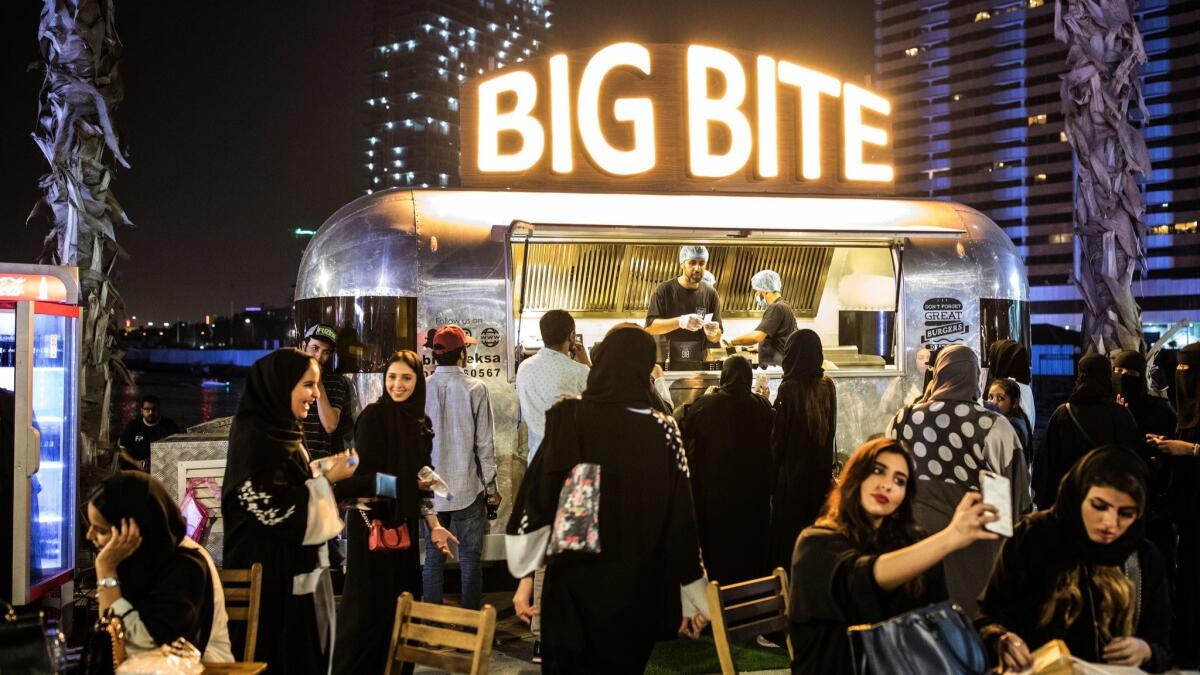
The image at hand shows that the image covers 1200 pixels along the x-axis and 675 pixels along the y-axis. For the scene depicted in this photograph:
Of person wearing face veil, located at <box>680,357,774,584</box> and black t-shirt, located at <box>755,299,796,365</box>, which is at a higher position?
black t-shirt, located at <box>755,299,796,365</box>

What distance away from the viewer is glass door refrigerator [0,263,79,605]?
17.3 feet

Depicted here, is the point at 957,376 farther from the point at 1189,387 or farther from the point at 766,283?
the point at 766,283

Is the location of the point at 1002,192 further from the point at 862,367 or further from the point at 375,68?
the point at 862,367

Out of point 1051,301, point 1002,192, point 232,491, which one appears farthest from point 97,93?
point 1002,192

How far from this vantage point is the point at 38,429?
5.75 metres

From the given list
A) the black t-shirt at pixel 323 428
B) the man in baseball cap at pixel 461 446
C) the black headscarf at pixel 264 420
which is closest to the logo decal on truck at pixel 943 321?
the man in baseball cap at pixel 461 446

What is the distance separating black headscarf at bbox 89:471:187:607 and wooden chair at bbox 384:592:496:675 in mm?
965

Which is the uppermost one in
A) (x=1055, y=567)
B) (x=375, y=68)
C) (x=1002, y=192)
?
(x=375, y=68)

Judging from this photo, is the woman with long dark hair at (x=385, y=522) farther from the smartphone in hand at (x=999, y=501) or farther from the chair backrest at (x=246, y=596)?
the smartphone in hand at (x=999, y=501)

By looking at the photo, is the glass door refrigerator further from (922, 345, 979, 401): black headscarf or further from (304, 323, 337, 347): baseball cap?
(922, 345, 979, 401): black headscarf

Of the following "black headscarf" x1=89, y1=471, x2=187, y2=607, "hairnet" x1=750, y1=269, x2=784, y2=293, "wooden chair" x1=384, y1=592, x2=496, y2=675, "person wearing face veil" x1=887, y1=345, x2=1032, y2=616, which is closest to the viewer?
"black headscarf" x1=89, y1=471, x2=187, y2=607

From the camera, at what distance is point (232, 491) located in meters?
3.61

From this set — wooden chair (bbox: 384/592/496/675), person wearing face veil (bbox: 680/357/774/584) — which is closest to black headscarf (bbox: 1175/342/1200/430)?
person wearing face veil (bbox: 680/357/774/584)

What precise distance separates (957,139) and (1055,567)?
12054cm
